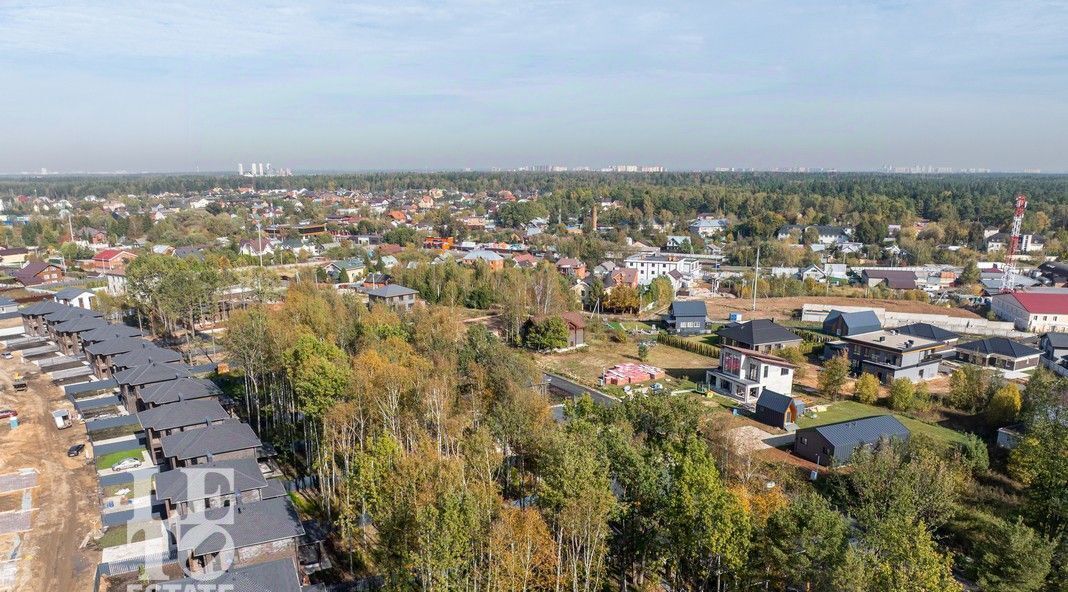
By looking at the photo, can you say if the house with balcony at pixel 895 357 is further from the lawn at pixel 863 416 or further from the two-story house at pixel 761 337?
the lawn at pixel 863 416

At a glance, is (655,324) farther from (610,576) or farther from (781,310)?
(610,576)

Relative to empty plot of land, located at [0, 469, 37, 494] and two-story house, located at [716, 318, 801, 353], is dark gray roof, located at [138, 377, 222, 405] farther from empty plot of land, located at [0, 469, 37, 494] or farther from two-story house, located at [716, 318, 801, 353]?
two-story house, located at [716, 318, 801, 353]

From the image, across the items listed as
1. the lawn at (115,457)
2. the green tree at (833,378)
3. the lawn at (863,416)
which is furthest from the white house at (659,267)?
the lawn at (115,457)

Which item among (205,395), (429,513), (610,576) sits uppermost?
(429,513)

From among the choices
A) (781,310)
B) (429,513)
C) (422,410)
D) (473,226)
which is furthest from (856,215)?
(429,513)

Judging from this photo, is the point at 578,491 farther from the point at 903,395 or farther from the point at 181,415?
the point at 903,395

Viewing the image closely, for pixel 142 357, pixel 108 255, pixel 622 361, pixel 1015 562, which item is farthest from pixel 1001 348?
pixel 108 255
